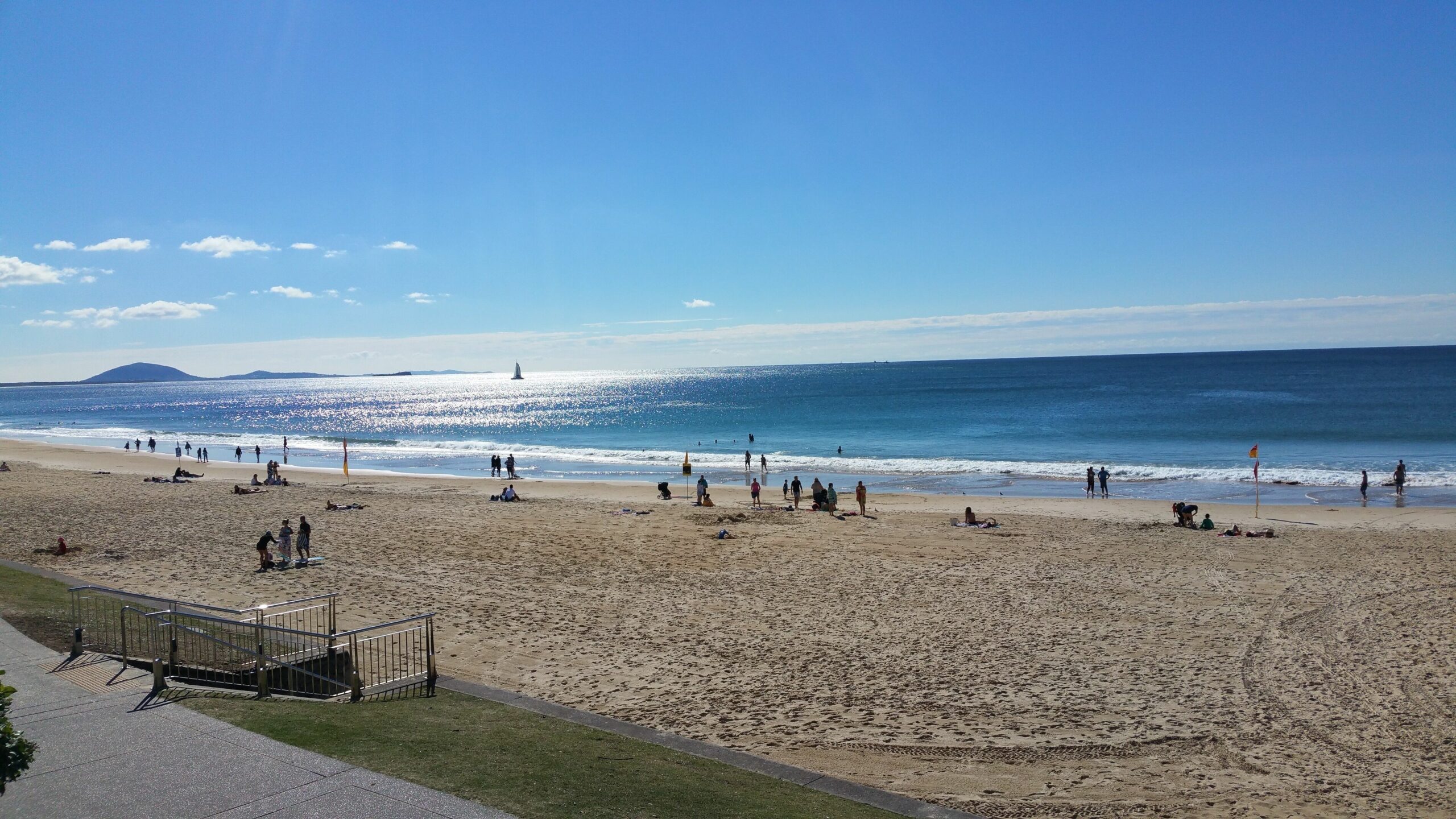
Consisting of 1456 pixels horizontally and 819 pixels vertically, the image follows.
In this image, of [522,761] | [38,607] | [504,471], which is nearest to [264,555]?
[38,607]

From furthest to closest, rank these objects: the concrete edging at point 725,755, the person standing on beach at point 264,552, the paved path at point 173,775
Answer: the person standing on beach at point 264,552
the concrete edging at point 725,755
the paved path at point 173,775

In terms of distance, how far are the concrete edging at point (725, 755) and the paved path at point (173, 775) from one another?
99.9 inches

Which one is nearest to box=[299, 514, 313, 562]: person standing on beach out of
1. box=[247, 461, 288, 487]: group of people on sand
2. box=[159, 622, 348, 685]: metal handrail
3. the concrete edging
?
box=[159, 622, 348, 685]: metal handrail

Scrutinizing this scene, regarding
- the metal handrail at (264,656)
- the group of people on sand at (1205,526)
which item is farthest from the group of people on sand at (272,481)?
the group of people on sand at (1205,526)

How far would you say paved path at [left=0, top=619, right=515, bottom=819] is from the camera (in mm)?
Answer: 6078

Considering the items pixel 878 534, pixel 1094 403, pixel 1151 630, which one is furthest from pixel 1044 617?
pixel 1094 403

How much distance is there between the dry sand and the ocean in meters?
12.4

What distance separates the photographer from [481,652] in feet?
41.1

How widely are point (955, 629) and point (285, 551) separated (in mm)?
14665

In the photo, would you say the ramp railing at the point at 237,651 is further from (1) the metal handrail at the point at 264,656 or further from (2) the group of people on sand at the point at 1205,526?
(2) the group of people on sand at the point at 1205,526

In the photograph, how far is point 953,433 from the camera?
6344 cm

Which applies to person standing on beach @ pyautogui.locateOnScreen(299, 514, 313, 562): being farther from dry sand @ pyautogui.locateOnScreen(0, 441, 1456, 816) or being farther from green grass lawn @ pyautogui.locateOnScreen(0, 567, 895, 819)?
green grass lawn @ pyautogui.locateOnScreen(0, 567, 895, 819)

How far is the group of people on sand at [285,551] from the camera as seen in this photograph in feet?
59.1

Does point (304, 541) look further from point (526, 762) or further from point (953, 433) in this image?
point (953, 433)
